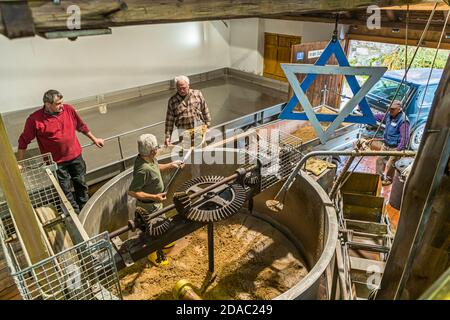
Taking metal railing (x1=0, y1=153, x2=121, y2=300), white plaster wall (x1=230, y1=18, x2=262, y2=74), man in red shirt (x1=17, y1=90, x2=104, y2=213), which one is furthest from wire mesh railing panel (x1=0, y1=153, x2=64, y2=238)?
white plaster wall (x1=230, y1=18, x2=262, y2=74)

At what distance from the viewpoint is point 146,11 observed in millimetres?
1328

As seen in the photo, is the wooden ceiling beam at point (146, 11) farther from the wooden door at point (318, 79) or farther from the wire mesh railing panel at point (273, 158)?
the wooden door at point (318, 79)

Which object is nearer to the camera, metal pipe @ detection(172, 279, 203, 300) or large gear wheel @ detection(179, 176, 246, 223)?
metal pipe @ detection(172, 279, 203, 300)

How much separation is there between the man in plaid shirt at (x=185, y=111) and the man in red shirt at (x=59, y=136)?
0.94m

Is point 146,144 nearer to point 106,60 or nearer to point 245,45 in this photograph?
point 106,60

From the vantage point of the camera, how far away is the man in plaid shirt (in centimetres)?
410

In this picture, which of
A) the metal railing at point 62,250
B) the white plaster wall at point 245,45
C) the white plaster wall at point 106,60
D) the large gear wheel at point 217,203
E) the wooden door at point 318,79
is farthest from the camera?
the white plaster wall at point 245,45

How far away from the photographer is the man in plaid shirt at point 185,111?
4098 mm

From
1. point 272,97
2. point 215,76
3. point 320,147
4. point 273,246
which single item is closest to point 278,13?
point 273,246

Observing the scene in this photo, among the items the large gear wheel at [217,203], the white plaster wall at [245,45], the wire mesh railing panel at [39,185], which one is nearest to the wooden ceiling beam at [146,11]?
the large gear wheel at [217,203]

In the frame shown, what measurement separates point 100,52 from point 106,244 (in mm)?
6932

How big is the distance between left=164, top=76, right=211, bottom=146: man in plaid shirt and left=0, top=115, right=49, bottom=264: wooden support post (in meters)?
2.34

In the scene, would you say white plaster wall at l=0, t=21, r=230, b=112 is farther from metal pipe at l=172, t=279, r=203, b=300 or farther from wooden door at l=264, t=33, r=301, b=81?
metal pipe at l=172, t=279, r=203, b=300

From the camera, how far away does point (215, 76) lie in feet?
32.8
